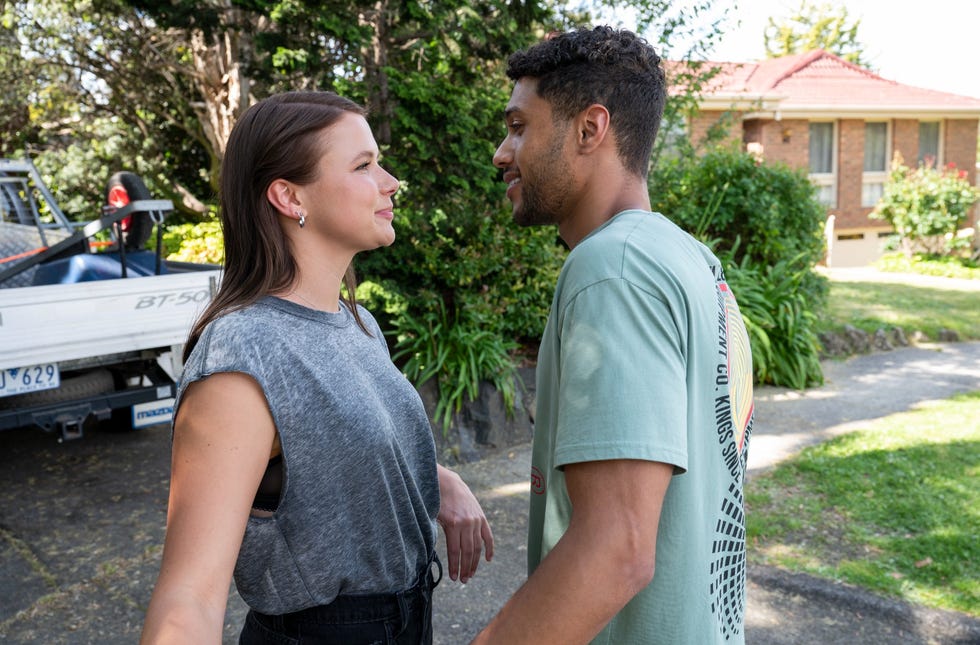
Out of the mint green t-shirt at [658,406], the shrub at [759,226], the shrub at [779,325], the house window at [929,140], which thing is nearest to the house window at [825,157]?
the house window at [929,140]

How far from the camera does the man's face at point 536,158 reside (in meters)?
1.71

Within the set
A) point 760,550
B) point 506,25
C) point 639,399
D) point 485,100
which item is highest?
point 506,25

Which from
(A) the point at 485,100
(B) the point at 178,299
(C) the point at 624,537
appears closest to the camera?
(C) the point at 624,537

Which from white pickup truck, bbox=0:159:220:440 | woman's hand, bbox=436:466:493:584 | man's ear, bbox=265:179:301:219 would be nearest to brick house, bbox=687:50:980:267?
white pickup truck, bbox=0:159:220:440

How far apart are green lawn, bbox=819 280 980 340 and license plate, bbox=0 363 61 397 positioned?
7.77m

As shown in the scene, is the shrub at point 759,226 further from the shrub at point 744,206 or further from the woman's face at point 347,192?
the woman's face at point 347,192

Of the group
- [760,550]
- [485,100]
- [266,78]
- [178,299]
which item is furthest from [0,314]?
[760,550]

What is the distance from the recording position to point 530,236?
731cm

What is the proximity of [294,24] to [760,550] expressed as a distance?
4931mm

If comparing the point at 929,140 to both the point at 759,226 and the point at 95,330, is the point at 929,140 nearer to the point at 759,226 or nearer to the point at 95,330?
the point at 759,226

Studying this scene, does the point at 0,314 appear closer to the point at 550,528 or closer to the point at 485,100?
the point at 485,100

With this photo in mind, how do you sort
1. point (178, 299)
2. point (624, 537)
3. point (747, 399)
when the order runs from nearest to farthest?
point (624, 537), point (747, 399), point (178, 299)

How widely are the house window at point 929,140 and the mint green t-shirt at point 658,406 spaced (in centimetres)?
2525

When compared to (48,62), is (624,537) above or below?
Result: below
